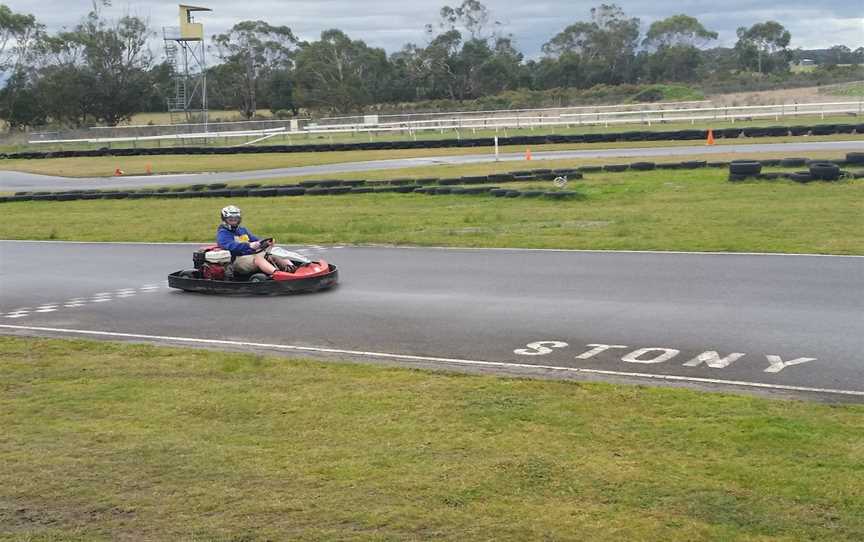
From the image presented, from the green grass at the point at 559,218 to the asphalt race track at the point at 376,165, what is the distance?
6.31 m

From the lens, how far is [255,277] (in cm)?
1285

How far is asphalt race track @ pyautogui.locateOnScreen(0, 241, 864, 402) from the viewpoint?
849 cm

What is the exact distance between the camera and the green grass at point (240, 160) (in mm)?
35031

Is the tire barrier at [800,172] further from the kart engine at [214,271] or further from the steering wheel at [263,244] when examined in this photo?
the kart engine at [214,271]

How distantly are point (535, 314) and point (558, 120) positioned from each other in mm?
38645

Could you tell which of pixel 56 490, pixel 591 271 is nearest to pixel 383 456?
pixel 56 490

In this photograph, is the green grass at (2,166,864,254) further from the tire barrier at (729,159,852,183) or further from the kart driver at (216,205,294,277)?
the kart driver at (216,205,294,277)

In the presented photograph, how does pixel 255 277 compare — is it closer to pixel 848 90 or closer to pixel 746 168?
pixel 746 168

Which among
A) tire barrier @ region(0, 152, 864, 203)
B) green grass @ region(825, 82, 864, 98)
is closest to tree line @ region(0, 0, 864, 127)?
green grass @ region(825, 82, 864, 98)

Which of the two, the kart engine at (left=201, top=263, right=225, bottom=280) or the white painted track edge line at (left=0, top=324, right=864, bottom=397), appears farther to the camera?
the kart engine at (left=201, top=263, right=225, bottom=280)

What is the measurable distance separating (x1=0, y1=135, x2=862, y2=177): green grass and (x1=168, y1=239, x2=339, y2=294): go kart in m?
22.5

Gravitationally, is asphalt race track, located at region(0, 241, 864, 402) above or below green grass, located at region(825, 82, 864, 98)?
below

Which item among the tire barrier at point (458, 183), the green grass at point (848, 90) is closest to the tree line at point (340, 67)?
the green grass at point (848, 90)

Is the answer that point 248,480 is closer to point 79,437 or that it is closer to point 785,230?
point 79,437
